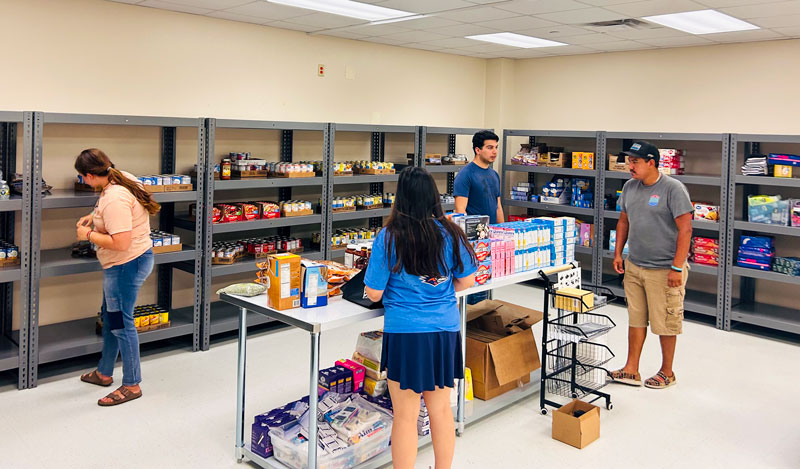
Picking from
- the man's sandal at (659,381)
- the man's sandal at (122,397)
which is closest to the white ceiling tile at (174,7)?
the man's sandal at (122,397)

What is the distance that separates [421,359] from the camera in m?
3.00

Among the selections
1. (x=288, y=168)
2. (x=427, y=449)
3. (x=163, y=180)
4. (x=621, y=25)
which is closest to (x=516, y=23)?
(x=621, y=25)

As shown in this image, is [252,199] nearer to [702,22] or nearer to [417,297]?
[417,297]

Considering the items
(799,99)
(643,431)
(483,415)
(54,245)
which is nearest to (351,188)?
A: (54,245)

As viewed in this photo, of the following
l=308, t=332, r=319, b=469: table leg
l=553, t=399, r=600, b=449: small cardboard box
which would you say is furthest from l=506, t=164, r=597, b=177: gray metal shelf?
l=308, t=332, r=319, b=469: table leg

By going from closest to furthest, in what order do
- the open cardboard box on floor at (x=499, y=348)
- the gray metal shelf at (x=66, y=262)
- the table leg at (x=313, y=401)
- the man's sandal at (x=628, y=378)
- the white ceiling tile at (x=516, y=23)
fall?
the table leg at (x=313, y=401) < the open cardboard box on floor at (x=499, y=348) < the gray metal shelf at (x=66, y=262) < the man's sandal at (x=628, y=378) < the white ceiling tile at (x=516, y=23)

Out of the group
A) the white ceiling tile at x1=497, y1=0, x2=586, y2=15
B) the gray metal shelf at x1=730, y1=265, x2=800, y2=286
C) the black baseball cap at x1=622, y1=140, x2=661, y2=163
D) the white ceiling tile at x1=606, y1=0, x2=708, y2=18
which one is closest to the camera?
the black baseball cap at x1=622, y1=140, x2=661, y2=163

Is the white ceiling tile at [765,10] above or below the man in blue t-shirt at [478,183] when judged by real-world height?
above

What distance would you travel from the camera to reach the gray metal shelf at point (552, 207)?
7621 millimetres

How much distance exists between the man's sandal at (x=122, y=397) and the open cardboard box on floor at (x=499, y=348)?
2256mm

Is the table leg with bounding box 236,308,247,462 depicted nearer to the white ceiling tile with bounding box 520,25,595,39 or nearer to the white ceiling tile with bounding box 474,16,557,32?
the white ceiling tile with bounding box 474,16,557,32

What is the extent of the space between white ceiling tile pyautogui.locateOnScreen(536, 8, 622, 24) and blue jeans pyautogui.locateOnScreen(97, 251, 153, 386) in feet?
12.5

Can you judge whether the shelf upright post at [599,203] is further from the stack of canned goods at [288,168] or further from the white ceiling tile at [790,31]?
the stack of canned goods at [288,168]

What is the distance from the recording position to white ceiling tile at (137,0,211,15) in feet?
17.5
